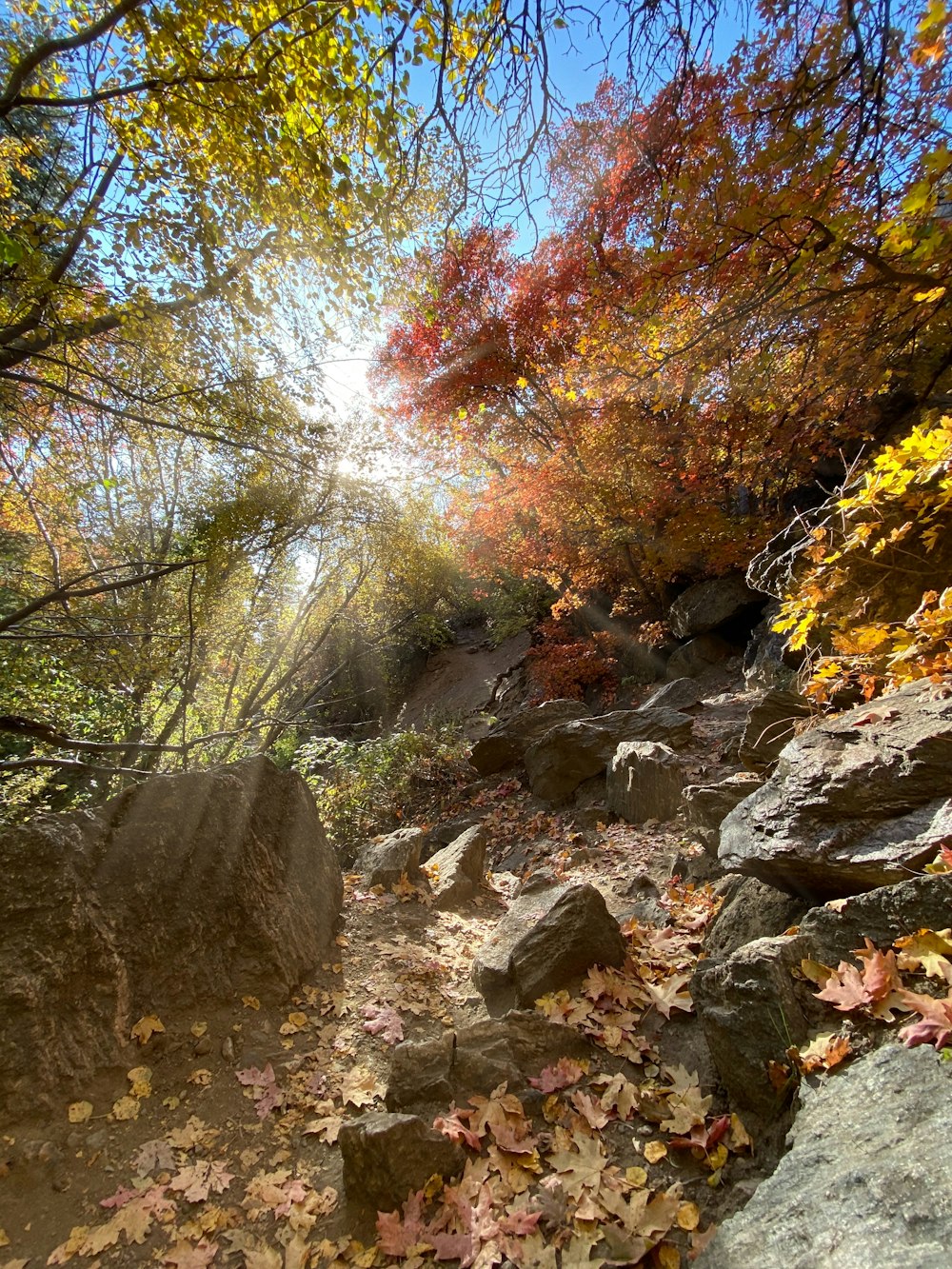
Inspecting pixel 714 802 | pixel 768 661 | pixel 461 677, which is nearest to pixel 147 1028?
pixel 714 802

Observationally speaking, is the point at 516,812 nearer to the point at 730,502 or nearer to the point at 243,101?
the point at 730,502

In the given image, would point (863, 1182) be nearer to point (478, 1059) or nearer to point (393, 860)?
point (478, 1059)

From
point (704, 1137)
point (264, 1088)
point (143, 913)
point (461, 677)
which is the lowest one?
point (704, 1137)

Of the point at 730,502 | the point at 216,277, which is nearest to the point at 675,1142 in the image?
the point at 216,277

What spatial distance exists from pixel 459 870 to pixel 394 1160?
314 cm

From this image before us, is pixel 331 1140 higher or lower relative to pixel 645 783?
lower

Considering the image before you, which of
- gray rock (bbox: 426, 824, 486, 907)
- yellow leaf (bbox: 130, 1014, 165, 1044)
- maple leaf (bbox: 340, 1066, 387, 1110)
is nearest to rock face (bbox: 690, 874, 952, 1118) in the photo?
maple leaf (bbox: 340, 1066, 387, 1110)

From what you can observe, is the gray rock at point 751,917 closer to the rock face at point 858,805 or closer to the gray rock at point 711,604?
the rock face at point 858,805

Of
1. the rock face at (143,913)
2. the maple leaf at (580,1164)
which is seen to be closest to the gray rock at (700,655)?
A: the rock face at (143,913)

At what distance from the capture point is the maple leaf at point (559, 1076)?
246 centimetres

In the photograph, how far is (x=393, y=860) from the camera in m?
5.15

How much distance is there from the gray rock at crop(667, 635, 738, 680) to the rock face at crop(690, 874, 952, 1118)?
810 centimetres

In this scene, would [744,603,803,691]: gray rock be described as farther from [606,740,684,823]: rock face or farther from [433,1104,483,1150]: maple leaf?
[433,1104,483,1150]: maple leaf

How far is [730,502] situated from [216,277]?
8979 mm
